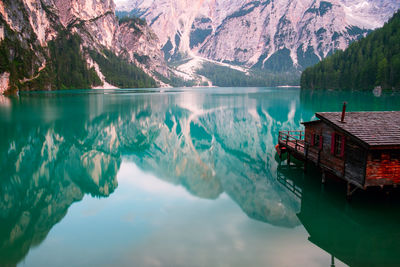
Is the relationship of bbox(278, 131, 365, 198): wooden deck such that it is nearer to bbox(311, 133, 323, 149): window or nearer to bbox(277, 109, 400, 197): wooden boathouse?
bbox(277, 109, 400, 197): wooden boathouse

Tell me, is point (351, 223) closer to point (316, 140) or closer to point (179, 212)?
point (316, 140)

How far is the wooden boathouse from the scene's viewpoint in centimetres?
1808

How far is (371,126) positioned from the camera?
19.7m

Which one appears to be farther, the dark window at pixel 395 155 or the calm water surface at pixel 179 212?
the dark window at pixel 395 155

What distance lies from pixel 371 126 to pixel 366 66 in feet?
494

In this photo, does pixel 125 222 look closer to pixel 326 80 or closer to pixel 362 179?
→ pixel 362 179

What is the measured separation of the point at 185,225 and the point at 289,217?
6483 millimetres

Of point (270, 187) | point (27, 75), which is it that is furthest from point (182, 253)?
point (27, 75)

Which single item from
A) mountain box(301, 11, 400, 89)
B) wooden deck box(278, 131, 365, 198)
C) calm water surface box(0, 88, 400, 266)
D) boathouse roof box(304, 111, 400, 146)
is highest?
mountain box(301, 11, 400, 89)

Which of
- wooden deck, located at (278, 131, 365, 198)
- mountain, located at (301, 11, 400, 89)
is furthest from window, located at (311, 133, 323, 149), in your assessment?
mountain, located at (301, 11, 400, 89)

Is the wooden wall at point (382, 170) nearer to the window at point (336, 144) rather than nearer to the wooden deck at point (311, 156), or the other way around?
the wooden deck at point (311, 156)

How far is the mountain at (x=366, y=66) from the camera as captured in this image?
134m

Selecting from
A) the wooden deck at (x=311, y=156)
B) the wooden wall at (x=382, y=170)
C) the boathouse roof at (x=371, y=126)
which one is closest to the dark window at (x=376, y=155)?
the wooden wall at (x=382, y=170)

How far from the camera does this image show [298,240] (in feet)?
52.4
